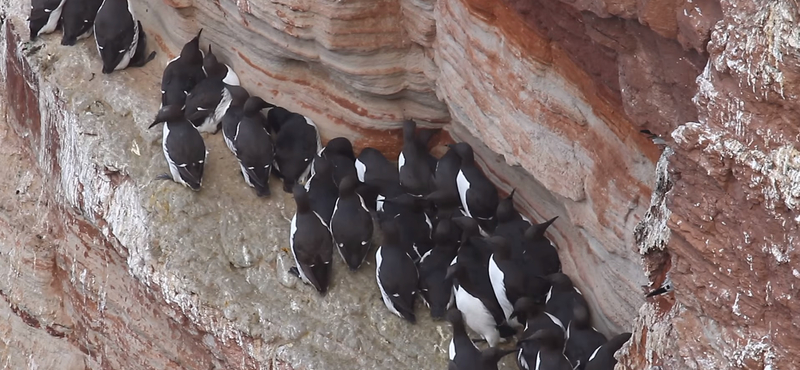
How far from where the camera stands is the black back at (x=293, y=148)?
7.98m

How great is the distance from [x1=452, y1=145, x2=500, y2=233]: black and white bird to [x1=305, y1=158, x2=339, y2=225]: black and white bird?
0.88 metres

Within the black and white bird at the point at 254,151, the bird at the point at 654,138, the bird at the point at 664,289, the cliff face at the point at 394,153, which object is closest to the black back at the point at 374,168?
the cliff face at the point at 394,153

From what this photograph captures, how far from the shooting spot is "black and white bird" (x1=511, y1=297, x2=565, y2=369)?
6.73m

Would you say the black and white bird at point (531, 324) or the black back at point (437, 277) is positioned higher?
the black and white bird at point (531, 324)

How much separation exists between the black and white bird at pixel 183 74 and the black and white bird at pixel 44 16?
1104 millimetres

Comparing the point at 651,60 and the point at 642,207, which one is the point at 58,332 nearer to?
the point at 642,207

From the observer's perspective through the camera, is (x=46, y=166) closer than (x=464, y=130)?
No

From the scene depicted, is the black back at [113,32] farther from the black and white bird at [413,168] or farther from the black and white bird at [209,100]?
the black and white bird at [413,168]

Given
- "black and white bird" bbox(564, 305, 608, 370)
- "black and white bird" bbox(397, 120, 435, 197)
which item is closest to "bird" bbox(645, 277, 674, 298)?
"black and white bird" bbox(564, 305, 608, 370)

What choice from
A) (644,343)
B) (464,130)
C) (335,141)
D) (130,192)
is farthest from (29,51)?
(644,343)

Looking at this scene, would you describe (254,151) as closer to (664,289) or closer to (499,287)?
(499,287)

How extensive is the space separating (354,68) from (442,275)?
5.16 feet

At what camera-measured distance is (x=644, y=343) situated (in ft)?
16.0

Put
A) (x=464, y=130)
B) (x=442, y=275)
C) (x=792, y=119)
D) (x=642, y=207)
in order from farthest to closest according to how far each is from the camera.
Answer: (x=464, y=130)
(x=442, y=275)
(x=642, y=207)
(x=792, y=119)
